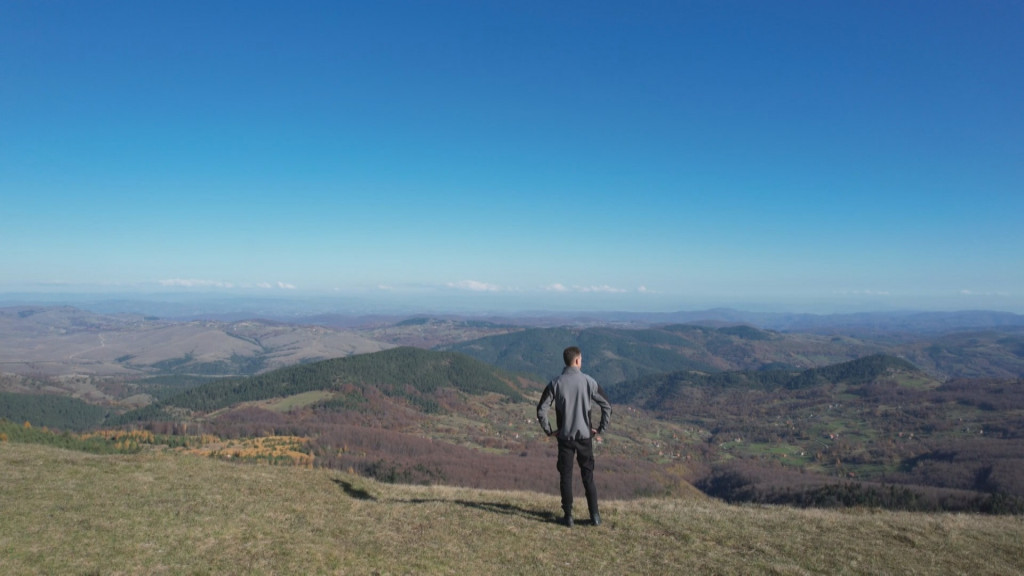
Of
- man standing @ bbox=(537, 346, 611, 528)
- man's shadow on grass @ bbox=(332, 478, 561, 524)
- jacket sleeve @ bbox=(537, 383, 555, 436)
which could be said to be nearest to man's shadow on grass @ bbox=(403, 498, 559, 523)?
man's shadow on grass @ bbox=(332, 478, 561, 524)

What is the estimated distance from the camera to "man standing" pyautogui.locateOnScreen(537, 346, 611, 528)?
1247 centimetres

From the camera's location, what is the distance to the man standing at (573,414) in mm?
12469

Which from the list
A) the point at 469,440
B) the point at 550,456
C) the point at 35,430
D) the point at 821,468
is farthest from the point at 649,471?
the point at 35,430

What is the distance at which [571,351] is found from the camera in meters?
12.8

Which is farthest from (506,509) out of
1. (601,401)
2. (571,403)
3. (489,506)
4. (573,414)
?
(601,401)

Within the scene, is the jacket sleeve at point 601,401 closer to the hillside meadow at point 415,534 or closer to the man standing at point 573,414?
the man standing at point 573,414

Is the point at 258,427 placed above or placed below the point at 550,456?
above

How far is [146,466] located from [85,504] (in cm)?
547

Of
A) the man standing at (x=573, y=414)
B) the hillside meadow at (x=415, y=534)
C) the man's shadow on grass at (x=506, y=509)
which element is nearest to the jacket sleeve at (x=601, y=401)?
the man standing at (x=573, y=414)

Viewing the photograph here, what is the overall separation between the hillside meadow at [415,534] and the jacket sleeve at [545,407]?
2.68 m

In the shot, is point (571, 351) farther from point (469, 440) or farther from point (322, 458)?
point (469, 440)

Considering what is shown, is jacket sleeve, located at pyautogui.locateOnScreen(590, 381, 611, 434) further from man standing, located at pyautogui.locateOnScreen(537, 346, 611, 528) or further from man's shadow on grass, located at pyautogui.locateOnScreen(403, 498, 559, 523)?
man's shadow on grass, located at pyautogui.locateOnScreen(403, 498, 559, 523)

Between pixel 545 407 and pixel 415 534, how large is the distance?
14.9 ft

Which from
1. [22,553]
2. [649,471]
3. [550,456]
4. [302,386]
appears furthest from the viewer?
[302,386]
